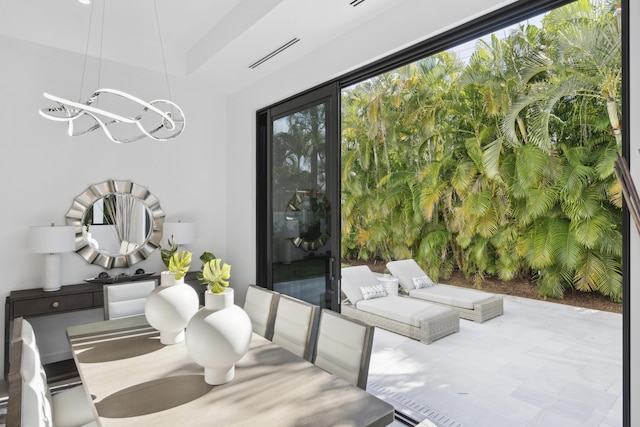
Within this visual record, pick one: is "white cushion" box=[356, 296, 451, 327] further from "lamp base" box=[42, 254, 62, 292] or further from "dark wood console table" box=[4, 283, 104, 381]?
"lamp base" box=[42, 254, 62, 292]

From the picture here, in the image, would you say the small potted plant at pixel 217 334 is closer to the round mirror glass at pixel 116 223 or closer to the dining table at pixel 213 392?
the dining table at pixel 213 392

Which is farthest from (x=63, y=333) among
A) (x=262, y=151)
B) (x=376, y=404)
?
(x=376, y=404)

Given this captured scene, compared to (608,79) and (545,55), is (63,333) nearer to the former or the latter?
(608,79)

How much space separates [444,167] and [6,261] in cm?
590

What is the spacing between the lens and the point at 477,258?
243 inches

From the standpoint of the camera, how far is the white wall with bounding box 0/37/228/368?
10.5 ft

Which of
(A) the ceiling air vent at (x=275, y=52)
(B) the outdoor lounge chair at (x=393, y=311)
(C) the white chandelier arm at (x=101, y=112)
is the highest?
(A) the ceiling air vent at (x=275, y=52)

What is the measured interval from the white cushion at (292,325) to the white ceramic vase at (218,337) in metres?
0.63

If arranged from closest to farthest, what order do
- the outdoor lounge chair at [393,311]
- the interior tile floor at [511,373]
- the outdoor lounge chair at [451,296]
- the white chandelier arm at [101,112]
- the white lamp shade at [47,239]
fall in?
1. the white chandelier arm at [101,112]
2. the interior tile floor at [511,373]
3. the white lamp shade at [47,239]
4. the outdoor lounge chair at [393,311]
5. the outdoor lounge chair at [451,296]

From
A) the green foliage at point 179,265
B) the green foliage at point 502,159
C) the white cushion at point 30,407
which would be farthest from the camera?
the green foliage at point 502,159

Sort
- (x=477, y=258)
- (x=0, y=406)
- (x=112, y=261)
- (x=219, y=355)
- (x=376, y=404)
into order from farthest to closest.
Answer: (x=477, y=258)
(x=112, y=261)
(x=0, y=406)
(x=219, y=355)
(x=376, y=404)

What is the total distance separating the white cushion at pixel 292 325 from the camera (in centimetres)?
211

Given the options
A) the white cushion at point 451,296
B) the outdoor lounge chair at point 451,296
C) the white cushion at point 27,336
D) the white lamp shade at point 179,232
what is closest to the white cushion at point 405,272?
the outdoor lounge chair at point 451,296

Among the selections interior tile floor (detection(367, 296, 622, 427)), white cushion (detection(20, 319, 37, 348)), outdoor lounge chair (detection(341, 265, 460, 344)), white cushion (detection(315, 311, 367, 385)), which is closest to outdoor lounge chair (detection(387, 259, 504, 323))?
interior tile floor (detection(367, 296, 622, 427))
